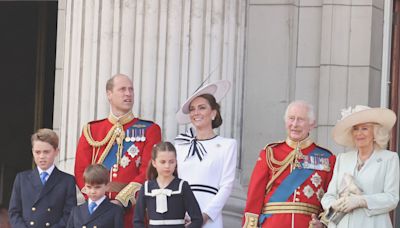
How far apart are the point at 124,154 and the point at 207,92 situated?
83 cm

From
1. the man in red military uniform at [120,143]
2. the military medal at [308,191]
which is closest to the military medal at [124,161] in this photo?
the man in red military uniform at [120,143]

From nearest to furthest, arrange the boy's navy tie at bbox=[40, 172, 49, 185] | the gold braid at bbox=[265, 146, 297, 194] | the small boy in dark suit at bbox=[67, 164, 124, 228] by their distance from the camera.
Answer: the small boy in dark suit at bbox=[67, 164, 124, 228] → the gold braid at bbox=[265, 146, 297, 194] → the boy's navy tie at bbox=[40, 172, 49, 185]

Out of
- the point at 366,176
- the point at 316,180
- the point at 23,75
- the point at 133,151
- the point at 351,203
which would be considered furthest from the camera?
the point at 23,75

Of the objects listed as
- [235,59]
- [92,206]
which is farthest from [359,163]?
[235,59]

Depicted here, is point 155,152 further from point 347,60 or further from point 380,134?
point 347,60

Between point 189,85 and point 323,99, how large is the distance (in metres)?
1.27

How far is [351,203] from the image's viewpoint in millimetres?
10961

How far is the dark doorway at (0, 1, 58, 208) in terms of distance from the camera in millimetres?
18984

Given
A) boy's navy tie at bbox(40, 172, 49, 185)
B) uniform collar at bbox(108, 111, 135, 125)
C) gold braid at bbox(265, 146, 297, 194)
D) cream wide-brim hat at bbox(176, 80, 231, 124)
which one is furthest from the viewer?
uniform collar at bbox(108, 111, 135, 125)

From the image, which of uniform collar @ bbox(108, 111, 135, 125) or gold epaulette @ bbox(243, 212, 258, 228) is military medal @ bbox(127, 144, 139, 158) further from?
gold epaulette @ bbox(243, 212, 258, 228)

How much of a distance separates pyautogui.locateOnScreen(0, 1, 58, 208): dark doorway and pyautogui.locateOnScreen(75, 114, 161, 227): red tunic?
6.90m

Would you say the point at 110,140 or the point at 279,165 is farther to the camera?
the point at 110,140

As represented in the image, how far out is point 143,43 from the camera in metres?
13.0

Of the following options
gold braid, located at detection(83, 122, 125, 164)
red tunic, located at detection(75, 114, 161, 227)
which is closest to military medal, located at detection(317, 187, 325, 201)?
red tunic, located at detection(75, 114, 161, 227)
